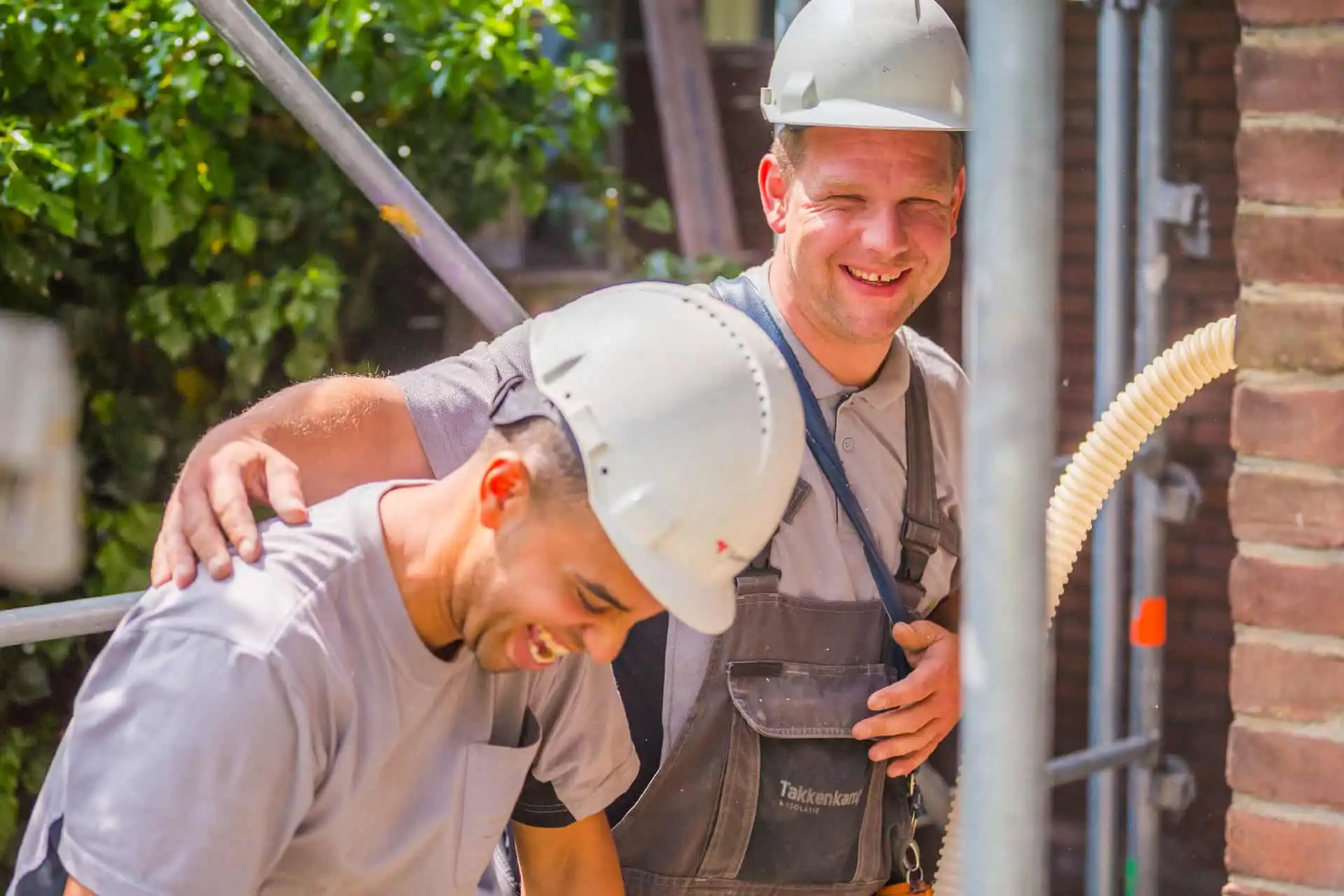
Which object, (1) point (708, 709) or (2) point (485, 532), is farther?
(1) point (708, 709)

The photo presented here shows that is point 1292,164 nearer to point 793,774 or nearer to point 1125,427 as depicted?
point 1125,427

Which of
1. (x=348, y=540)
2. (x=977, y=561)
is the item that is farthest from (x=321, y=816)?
(x=977, y=561)

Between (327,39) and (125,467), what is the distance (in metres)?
1.17

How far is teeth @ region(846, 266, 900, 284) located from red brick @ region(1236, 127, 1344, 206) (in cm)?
52

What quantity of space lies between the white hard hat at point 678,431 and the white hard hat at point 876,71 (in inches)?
28.2

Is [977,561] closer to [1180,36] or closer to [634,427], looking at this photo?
[634,427]

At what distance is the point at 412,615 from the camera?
167 centimetres

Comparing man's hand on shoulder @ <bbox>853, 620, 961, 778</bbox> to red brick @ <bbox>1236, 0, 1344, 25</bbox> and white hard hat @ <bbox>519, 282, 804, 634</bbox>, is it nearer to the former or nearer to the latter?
white hard hat @ <bbox>519, 282, 804, 634</bbox>

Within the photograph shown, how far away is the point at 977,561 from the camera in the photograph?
106cm

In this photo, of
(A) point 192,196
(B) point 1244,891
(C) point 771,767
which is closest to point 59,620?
(C) point 771,767

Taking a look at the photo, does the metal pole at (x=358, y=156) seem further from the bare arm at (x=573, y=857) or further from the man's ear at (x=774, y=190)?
the bare arm at (x=573, y=857)

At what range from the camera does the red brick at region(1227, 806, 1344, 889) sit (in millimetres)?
1831

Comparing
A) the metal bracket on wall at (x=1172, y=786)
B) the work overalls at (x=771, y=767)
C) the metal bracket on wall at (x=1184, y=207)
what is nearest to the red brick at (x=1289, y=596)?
the work overalls at (x=771, y=767)

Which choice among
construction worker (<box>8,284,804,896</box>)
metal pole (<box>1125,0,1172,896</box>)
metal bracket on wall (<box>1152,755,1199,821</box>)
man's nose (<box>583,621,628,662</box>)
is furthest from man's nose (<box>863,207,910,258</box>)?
metal bracket on wall (<box>1152,755,1199,821</box>)
